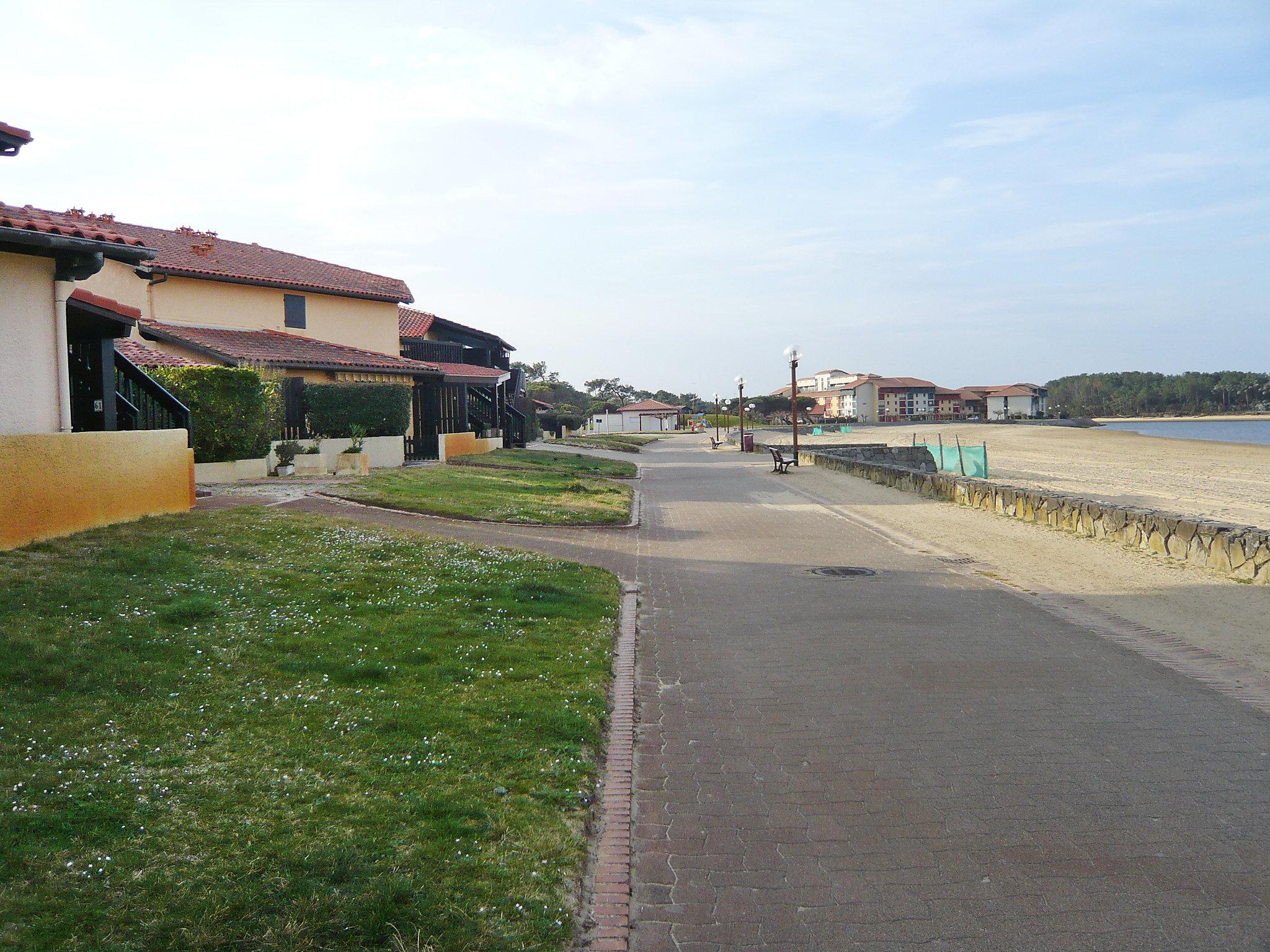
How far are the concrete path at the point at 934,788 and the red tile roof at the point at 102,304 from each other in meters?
7.82

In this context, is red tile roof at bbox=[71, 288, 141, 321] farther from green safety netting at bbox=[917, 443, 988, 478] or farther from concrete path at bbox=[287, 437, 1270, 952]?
green safety netting at bbox=[917, 443, 988, 478]

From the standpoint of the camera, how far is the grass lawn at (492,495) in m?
16.2

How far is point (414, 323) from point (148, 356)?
22.1 meters

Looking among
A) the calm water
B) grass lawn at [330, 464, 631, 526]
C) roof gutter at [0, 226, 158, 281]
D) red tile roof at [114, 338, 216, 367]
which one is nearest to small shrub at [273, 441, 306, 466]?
grass lawn at [330, 464, 631, 526]

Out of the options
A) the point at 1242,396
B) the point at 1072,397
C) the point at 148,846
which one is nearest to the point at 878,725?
the point at 148,846

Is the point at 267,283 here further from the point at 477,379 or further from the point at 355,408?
the point at 477,379

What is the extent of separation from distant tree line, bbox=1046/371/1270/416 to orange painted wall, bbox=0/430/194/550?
484 feet

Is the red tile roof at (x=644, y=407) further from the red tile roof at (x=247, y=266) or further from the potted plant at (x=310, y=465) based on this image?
the potted plant at (x=310, y=465)

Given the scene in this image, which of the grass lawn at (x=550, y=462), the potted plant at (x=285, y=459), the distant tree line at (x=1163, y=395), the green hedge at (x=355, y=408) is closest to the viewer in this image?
the potted plant at (x=285, y=459)

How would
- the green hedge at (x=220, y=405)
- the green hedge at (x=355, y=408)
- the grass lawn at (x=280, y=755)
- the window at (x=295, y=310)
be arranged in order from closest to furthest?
the grass lawn at (x=280, y=755)
the green hedge at (x=220, y=405)
the green hedge at (x=355, y=408)
the window at (x=295, y=310)

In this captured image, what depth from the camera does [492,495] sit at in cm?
1906

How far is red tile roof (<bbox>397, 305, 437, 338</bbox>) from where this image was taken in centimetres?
3916

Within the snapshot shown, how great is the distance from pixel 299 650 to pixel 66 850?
3.04 meters

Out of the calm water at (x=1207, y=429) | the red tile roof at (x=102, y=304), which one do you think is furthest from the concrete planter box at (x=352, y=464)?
the calm water at (x=1207, y=429)
